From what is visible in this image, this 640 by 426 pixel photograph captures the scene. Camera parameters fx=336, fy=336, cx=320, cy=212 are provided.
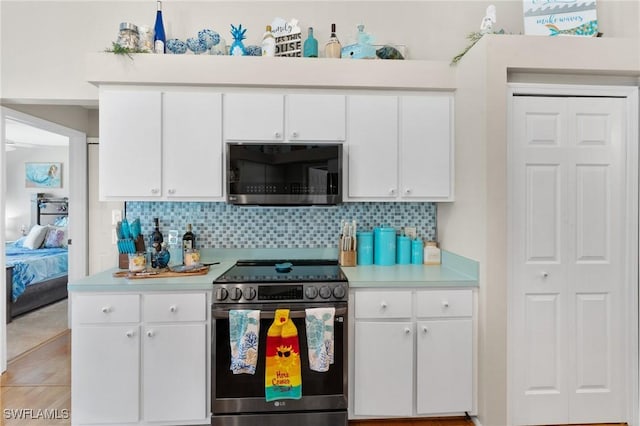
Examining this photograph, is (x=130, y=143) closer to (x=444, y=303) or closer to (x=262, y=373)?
(x=262, y=373)

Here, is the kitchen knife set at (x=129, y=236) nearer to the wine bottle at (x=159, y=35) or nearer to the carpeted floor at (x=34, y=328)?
the wine bottle at (x=159, y=35)

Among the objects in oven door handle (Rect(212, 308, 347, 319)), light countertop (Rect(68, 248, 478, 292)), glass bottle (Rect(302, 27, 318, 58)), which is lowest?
oven door handle (Rect(212, 308, 347, 319))

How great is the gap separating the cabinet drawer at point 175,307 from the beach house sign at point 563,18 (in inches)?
104

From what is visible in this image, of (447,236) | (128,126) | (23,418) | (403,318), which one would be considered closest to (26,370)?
(23,418)

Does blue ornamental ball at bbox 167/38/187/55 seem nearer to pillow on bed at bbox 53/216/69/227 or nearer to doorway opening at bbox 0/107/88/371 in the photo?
doorway opening at bbox 0/107/88/371

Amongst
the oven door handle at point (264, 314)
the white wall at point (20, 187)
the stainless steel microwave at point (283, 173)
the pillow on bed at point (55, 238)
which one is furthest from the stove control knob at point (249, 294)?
the white wall at point (20, 187)

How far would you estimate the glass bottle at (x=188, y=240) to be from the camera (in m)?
2.50

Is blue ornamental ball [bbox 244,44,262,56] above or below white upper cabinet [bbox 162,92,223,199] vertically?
above

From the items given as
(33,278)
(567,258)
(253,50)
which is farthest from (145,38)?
(33,278)

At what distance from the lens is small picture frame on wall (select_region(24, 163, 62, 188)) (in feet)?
20.0

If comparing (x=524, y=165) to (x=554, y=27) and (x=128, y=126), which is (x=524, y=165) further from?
(x=128, y=126)

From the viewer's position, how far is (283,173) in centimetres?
222

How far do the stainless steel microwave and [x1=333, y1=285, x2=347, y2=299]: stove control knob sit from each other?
0.58 metres

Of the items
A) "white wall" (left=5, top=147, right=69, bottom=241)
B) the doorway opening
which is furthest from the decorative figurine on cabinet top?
"white wall" (left=5, top=147, right=69, bottom=241)
